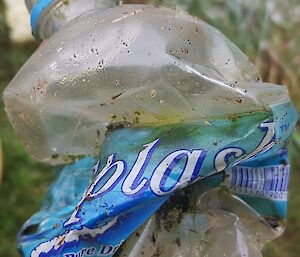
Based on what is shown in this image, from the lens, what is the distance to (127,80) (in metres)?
Answer: 0.88

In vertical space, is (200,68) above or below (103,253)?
above

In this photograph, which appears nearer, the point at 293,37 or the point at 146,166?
the point at 146,166

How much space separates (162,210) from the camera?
85cm

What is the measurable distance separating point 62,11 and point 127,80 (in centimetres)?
21

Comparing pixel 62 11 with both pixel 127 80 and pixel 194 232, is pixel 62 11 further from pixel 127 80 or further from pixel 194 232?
pixel 194 232

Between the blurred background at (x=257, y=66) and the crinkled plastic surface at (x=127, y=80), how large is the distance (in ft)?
2.85

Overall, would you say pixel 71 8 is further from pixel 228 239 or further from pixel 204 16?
pixel 204 16

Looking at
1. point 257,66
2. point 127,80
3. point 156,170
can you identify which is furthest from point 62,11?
point 257,66

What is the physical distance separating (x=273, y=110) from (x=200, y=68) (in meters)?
0.12

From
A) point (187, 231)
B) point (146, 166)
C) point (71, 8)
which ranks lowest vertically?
point (187, 231)

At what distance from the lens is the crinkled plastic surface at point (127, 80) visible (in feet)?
2.71

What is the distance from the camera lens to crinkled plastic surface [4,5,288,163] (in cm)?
83

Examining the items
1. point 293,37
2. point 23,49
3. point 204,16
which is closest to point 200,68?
point 204,16

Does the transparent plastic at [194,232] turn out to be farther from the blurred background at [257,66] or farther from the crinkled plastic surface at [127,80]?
the blurred background at [257,66]
